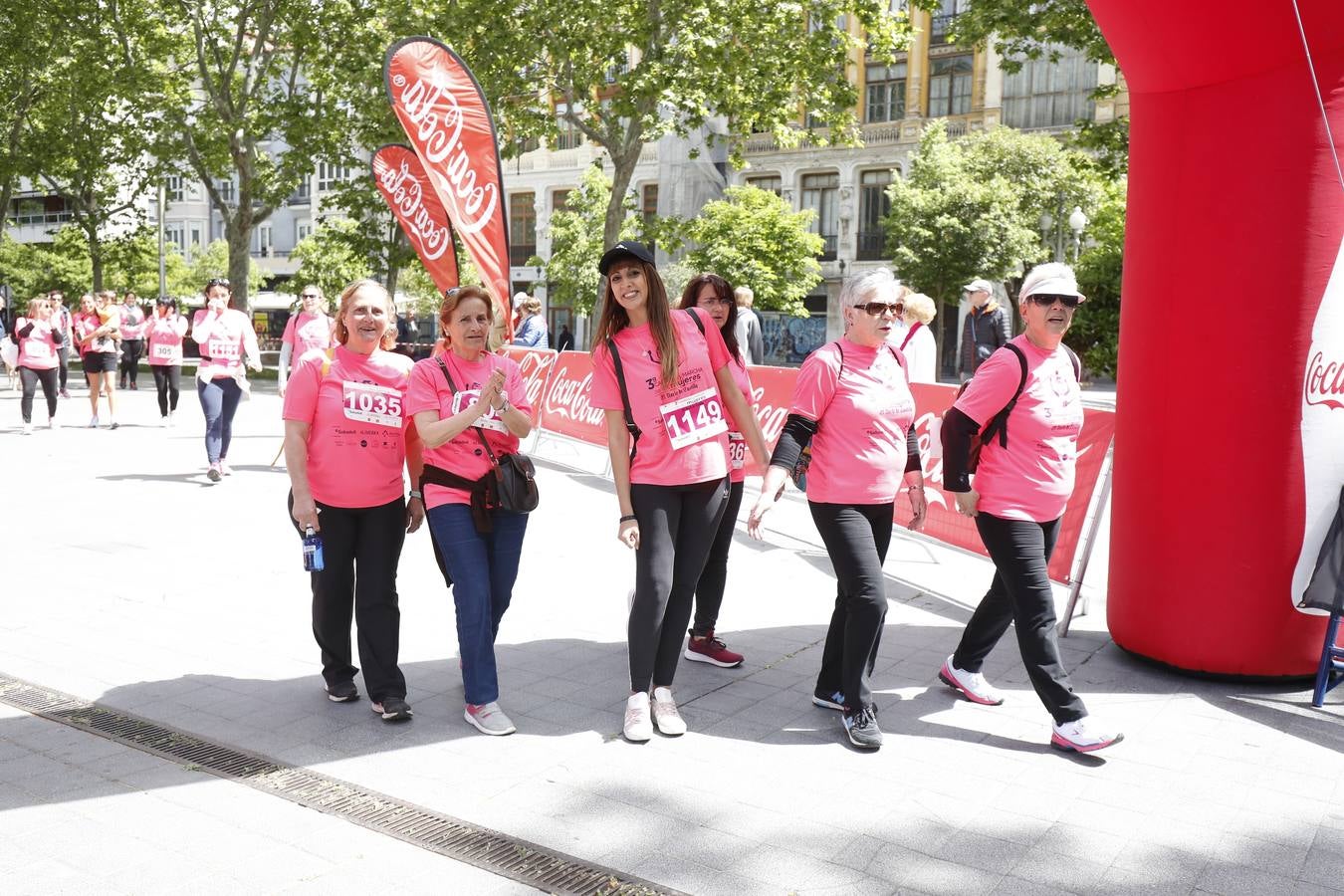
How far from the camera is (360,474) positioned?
4727mm

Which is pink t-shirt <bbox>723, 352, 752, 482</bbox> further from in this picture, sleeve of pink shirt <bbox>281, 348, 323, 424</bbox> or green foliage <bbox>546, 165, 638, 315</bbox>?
green foliage <bbox>546, 165, 638, 315</bbox>

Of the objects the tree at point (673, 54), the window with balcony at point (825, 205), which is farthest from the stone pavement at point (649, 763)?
the window with balcony at point (825, 205)

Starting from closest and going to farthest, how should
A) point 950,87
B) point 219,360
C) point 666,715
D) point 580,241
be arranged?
1. point 666,715
2. point 219,360
3. point 580,241
4. point 950,87

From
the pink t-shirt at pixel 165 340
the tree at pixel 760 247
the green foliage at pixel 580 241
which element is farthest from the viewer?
the green foliage at pixel 580 241

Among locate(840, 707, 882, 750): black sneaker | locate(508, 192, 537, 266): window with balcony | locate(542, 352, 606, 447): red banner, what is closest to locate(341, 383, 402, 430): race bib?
locate(840, 707, 882, 750): black sneaker

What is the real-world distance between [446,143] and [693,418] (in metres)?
1.70

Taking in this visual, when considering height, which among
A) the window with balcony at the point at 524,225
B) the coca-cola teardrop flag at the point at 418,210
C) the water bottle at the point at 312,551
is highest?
the window with balcony at the point at 524,225

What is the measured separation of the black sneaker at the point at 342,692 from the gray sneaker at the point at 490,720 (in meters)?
0.57

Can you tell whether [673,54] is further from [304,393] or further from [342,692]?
[342,692]

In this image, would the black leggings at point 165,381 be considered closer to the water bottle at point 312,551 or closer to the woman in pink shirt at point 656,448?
the water bottle at point 312,551

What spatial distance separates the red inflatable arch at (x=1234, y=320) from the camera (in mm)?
4938

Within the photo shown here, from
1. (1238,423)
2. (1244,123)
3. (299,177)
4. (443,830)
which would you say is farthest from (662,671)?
(299,177)

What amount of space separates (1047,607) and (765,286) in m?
36.2

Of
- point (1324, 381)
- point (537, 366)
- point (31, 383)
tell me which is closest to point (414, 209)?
point (1324, 381)
